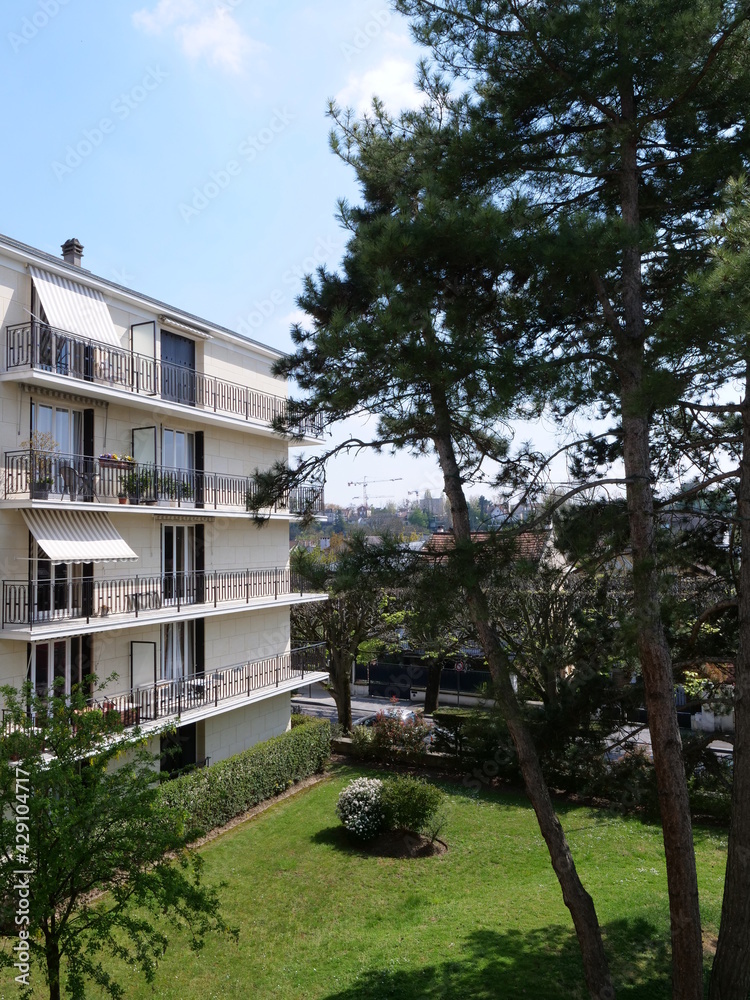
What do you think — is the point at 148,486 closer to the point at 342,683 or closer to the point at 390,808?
the point at 390,808

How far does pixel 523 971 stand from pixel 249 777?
952cm

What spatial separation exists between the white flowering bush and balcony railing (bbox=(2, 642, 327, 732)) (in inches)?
161

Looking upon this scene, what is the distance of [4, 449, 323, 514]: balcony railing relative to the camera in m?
13.3

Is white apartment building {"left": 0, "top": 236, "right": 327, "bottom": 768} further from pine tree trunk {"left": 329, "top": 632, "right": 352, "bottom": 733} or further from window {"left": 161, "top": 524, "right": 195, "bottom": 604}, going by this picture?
pine tree trunk {"left": 329, "top": 632, "right": 352, "bottom": 733}

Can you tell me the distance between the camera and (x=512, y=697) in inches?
342

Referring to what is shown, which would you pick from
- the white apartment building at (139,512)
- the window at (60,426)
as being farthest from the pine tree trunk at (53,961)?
the window at (60,426)

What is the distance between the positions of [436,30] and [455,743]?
18300 mm

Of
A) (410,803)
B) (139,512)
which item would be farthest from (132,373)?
(410,803)

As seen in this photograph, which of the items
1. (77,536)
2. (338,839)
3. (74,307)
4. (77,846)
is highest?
(74,307)

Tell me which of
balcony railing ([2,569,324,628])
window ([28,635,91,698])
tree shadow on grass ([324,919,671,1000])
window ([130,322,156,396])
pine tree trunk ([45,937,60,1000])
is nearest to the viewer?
pine tree trunk ([45,937,60,1000])

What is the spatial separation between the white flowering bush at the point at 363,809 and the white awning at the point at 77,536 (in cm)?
716

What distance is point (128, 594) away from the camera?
1572 centimetres

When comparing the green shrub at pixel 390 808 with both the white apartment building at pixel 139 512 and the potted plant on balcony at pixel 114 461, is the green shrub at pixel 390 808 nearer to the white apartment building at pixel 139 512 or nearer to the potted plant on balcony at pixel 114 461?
the white apartment building at pixel 139 512

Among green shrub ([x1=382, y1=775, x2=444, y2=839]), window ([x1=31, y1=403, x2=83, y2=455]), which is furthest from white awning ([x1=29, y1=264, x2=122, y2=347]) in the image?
green shrub ([x1=382, y1=775, x2=444, y2=839])
